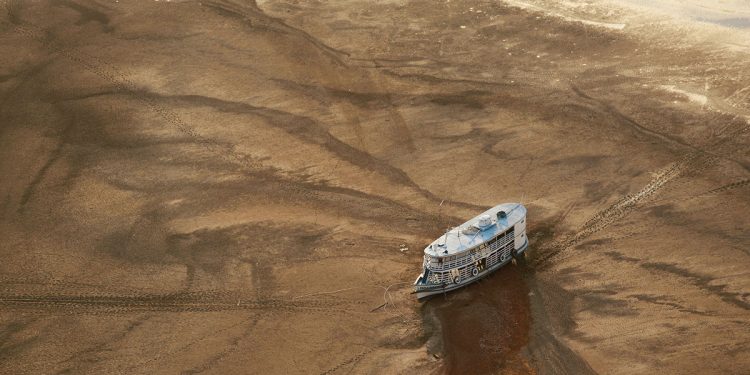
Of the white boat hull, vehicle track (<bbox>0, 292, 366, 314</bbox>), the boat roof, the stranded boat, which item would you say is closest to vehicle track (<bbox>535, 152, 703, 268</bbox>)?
the white boat hull

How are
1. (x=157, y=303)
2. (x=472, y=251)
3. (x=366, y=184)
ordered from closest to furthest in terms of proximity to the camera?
(x=472, y=251), (x=157, y=303), (x=366, y=184)

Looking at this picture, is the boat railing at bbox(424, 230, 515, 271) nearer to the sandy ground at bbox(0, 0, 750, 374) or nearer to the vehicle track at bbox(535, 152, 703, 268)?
the sandy ground at bbox(0, 0, 750, 374)

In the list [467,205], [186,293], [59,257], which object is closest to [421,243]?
[467,205]

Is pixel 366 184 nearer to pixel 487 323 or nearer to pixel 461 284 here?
pixel 461 284

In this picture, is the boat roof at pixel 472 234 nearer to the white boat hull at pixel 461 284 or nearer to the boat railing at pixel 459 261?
the boat railing at pixel 459 261

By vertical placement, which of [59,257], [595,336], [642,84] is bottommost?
[59,257]

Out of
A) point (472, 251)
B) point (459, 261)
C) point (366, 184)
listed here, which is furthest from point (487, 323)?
point (366, 184)

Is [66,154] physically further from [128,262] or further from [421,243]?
[421,243]
